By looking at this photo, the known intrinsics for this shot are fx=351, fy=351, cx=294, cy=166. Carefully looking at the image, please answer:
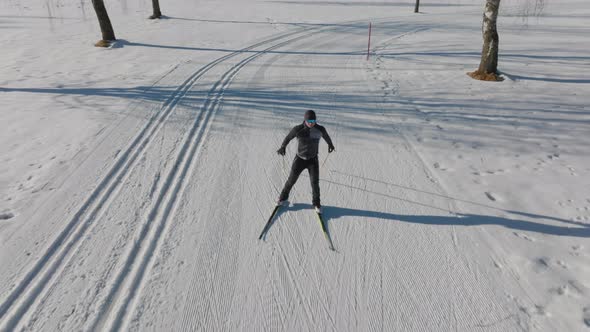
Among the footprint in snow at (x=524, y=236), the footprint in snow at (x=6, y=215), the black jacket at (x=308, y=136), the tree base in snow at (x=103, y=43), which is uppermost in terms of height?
the tree base in snow at (x=103, y=43)

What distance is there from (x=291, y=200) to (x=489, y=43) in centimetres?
933

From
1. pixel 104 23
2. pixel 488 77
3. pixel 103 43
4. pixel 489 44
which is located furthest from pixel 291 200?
pixel 104 23

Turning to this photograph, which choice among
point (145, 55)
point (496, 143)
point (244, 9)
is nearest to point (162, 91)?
point (145, 55)

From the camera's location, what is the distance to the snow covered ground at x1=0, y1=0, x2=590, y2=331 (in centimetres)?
395

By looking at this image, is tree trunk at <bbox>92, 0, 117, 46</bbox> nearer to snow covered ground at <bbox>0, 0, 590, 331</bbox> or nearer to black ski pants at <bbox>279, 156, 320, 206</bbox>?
snow covered ground at <bbox>0, 0, 590, 331</bbox>

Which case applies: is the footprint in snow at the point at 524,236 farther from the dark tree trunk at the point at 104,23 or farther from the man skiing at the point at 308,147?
the dark tree trunk at the point at 104,23

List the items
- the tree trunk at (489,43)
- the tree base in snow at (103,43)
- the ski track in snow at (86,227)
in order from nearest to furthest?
the ski track in snow at (86,227) < the tree trunk at (489,43) < the tree base in snow at (103,43)

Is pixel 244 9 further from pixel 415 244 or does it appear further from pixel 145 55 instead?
pixel 415 244

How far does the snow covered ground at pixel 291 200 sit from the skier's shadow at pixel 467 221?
0.03m

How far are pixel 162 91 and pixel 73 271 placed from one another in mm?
7136

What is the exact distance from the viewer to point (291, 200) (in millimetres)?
5777

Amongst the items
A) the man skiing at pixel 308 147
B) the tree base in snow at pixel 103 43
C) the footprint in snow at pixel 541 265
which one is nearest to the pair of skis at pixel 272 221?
the man skiing at pixel 308 147

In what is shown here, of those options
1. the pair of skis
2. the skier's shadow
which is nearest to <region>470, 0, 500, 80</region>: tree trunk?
the skier's shadow

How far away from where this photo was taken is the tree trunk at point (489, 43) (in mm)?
10773
